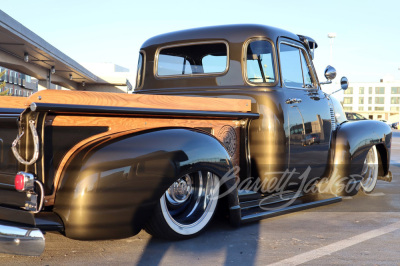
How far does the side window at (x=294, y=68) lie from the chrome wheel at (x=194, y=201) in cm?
151

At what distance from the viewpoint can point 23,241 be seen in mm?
2518

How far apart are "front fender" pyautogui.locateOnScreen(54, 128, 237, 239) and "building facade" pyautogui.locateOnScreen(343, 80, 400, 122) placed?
11023 centimetres

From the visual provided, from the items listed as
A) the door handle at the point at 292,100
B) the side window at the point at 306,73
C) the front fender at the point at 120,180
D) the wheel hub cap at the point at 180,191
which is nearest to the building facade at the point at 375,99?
the side window at the point at 306,73

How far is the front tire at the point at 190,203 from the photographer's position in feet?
11.4

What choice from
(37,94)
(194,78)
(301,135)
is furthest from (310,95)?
(37,94)

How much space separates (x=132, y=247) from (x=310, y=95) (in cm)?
264

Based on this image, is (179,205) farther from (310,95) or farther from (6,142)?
(310,95)

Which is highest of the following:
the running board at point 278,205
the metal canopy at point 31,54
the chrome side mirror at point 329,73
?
the metal canopy at point 31,54

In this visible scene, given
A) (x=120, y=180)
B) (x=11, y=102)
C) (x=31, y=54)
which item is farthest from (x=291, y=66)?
(x=31, y=54)

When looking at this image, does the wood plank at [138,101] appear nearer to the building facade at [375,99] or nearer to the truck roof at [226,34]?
the truck roof at [226,34]

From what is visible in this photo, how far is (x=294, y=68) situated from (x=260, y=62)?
0.52 metres

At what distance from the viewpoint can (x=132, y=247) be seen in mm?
3361

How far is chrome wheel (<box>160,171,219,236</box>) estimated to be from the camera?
11.6 ft

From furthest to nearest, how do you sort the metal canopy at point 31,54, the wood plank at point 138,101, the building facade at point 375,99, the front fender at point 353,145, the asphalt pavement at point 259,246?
the building facade at point 375,99
the metal canopy at point 31,54
the front fender at point 353,145
the asphalt pavement at point 259,246
the wood plank at point 138,101
